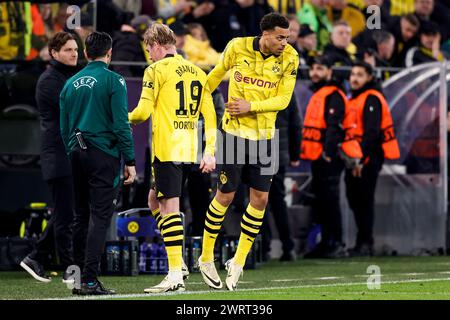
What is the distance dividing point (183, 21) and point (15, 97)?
13.8 feet

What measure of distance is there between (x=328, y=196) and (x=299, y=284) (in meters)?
5.18

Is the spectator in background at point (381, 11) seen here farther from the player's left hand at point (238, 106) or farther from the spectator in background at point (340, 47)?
the player's left hand at point (238, 106)

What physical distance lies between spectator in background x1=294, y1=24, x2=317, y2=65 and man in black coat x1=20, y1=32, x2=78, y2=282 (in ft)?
21.2

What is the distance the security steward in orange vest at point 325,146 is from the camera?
17172 mm

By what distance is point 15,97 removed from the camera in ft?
51.9

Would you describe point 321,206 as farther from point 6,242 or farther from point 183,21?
point 6,242

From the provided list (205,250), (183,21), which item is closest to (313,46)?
(183,21)

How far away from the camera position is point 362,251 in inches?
683

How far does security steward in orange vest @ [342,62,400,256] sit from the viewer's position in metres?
17.3

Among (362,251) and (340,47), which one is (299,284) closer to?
(362,251)

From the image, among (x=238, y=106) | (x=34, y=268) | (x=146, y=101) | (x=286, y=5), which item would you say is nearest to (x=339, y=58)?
(x=286, y=5)

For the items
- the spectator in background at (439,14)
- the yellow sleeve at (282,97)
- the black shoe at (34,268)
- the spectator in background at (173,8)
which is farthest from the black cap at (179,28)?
the spectator in background at (439,14)

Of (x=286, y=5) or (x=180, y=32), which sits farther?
(x=286, y=5)

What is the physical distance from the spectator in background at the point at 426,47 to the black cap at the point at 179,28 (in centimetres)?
437
